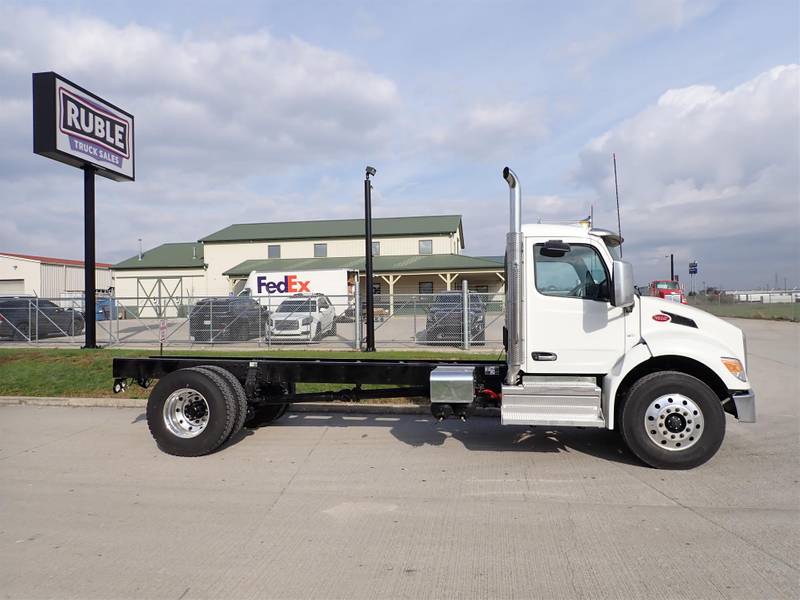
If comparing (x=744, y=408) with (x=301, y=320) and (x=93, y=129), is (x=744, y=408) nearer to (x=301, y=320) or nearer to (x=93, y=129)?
(x=301, y=320)

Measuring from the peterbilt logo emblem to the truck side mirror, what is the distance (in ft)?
50.5

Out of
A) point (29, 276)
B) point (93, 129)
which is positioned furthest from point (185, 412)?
point (29, 276)

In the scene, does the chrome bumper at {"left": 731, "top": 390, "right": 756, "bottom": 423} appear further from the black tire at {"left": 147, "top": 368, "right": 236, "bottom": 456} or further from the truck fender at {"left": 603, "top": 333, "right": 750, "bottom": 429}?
the black tire at {"left": 147, "top": 368, "right": 236, "bottom": 456}

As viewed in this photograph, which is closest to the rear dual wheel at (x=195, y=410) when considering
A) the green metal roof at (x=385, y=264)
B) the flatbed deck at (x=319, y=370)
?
the flatbed deck at (x=319, y=370)

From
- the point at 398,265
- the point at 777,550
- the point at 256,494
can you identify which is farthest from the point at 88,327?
the point at 398,265

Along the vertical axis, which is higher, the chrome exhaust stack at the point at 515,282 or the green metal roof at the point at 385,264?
the green metal roof at the point at 385,264

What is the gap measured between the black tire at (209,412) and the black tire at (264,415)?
137cm

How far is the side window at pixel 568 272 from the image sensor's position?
6.14m

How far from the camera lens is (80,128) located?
15.9 m

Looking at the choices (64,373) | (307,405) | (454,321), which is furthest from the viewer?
(454,321)

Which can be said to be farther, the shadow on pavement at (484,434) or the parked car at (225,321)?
the parked car at (225,321)

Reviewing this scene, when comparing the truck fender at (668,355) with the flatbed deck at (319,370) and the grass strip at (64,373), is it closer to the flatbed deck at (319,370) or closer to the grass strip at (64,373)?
the flatbed deck at (319,370)

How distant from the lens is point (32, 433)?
773 centimetres

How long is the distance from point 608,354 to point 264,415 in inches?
186
